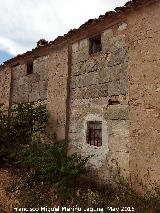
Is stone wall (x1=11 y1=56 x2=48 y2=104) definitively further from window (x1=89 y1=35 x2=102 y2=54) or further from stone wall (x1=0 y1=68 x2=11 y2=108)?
window (x1=89 y1=35 x2=102 y2=54)

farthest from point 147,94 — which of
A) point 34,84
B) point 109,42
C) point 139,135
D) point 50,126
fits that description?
point 34,84

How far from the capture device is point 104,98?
26.9ft

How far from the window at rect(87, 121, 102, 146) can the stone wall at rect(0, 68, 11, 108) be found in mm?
5714

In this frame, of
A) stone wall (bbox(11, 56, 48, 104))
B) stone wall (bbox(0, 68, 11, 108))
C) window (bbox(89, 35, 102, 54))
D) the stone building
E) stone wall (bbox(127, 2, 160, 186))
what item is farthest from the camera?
stone wall (bbox(0, 68, 11, 108))

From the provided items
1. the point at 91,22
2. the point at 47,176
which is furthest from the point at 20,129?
the point at 91,22

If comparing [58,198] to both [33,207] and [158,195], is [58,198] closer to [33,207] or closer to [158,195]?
[33,207]

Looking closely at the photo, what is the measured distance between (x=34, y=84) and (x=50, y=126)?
7.53 feet

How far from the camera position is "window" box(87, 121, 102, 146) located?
832 cm

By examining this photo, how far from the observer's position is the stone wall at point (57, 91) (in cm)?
960

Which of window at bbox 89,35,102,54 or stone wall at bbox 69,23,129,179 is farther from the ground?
window at bbox 89,35,102,54

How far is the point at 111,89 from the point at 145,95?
1284 millimetres

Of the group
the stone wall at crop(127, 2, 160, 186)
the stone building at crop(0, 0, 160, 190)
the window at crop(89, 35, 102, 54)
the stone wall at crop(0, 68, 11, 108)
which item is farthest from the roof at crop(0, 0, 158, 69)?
the stone wall at crop(0, 68, 11, 108)

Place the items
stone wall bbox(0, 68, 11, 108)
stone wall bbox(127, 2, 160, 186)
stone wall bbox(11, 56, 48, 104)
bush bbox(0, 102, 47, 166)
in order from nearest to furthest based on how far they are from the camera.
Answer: stone wall bbox(127, 2, 160, 186) → bush bbox(0, 102, 47, 166) → stone wall bbox(11, 56, 48, 104) → stone wall bbox(0, 68, 11, 108)

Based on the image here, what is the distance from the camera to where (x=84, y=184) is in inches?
323
